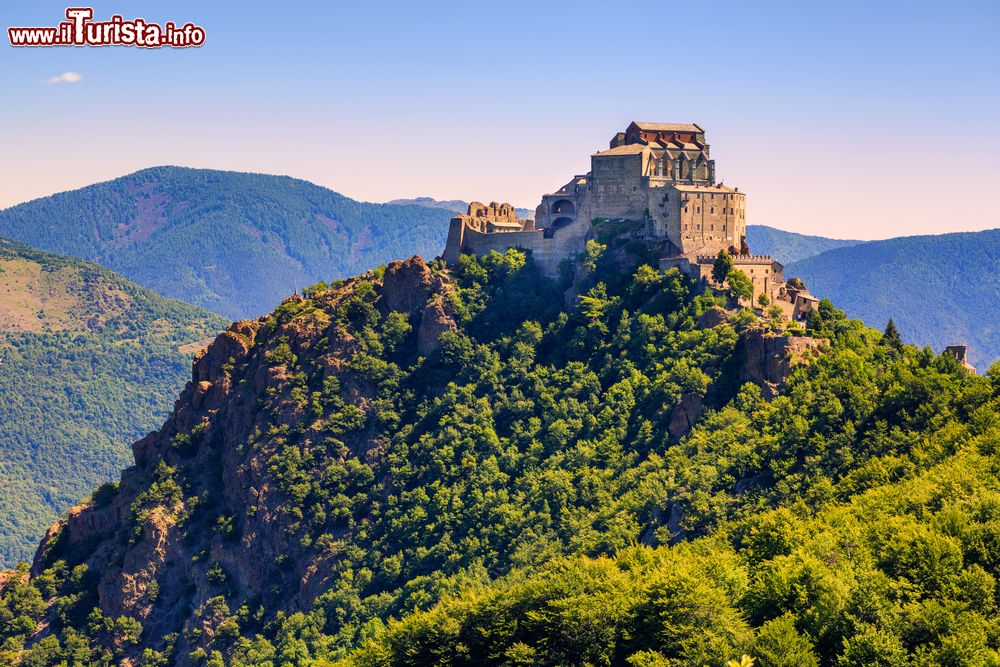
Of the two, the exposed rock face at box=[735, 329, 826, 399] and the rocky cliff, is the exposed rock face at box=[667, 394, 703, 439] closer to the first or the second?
the rocky cliff

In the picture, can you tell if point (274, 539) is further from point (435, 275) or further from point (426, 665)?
point (426, 665)

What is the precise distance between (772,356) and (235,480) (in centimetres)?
5842

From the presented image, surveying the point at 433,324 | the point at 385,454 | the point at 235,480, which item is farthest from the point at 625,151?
A: the point at 235,480

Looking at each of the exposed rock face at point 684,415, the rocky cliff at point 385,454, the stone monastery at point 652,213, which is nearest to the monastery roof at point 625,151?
the stone monastery at point 652,213

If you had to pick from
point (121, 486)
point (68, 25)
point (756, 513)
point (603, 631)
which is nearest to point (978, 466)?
point (756, 513)

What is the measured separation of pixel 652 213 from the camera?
460 ft

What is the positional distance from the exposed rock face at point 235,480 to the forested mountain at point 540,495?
296 mm

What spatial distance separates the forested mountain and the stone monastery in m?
2.62

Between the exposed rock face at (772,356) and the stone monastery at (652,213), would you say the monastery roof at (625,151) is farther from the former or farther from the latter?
the exposed rock face at (772,356)

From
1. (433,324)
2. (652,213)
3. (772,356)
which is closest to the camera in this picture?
(772,356)

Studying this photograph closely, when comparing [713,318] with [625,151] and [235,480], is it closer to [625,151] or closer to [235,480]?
[625,151]

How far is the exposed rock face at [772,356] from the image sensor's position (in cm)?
11719

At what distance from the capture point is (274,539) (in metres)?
146

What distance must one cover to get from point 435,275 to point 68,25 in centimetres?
5554
